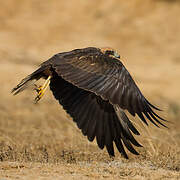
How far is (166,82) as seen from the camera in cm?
1684

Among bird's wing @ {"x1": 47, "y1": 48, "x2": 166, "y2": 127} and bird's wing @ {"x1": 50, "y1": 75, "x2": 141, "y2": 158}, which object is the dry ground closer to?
bird's wing @ {"x1": 50, "y1": 75, "x2": 141, "y2": 158}

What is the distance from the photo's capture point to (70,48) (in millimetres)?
21438

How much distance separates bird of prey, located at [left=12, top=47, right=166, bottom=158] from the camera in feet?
14.8

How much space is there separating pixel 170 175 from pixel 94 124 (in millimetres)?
1385

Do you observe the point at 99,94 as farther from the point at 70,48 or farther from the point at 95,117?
the point at 70,48

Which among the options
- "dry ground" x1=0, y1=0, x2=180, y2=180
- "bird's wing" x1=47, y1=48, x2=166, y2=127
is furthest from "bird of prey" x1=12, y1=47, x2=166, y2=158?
"dry ground" x1=0, y1=0, x2=180, y2=180

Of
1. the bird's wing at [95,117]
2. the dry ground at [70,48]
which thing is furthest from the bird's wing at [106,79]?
the dry ground at [70,48]

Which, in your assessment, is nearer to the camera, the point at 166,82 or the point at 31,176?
the point at 31,176

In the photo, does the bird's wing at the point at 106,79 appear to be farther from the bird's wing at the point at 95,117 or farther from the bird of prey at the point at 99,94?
the bird's wing at the point at 95,117

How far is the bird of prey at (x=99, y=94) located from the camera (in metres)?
4.52

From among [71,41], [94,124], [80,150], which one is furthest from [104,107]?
[71,41]

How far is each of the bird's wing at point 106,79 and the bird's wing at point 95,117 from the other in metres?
0.44

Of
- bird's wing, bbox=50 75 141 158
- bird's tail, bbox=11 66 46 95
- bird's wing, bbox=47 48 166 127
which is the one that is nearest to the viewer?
bird's wing, bbox=47 48 166 127

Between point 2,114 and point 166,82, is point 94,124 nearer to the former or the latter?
point 2,114
